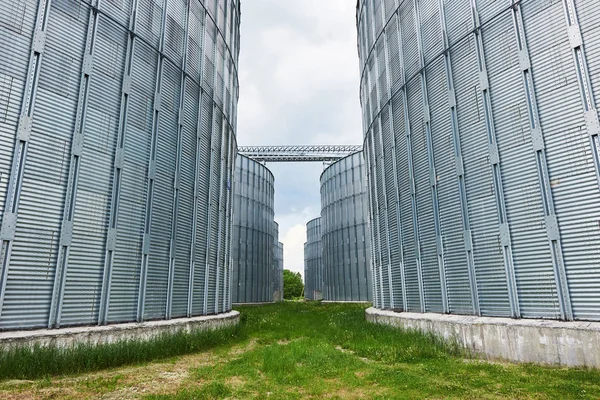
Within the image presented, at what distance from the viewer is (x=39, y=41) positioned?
1060 centimetres

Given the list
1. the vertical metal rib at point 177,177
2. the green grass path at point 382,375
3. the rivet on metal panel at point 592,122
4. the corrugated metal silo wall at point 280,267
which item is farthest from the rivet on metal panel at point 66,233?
the corrugated metal silo wall at point 280,267

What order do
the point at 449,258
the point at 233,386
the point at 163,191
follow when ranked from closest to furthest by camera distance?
1. the point at 233,386
2. the point at 449,258
3. the point at 163,191

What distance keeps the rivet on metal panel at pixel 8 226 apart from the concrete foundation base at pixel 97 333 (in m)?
2.32

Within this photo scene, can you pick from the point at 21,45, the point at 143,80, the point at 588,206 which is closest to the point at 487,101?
the point at 588,206

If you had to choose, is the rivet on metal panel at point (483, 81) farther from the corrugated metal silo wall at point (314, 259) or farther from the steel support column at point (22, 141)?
the corrugated metal silo wall at point (314, 259)

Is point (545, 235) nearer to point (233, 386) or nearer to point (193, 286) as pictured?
point (233, 386)

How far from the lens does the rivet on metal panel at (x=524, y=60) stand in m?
11.0

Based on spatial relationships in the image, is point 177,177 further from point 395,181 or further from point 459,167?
point 459,167

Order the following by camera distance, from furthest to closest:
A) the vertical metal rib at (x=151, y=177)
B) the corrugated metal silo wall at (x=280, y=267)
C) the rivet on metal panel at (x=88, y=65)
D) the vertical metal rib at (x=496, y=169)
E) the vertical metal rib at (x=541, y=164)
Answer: the corrugated metal silo wall at (x=280, y=267), the vertical metal rib at (x=151, y=177), the rivet on metal panel at (x=88, y=65), the vertical metal rib at (x=496, y=169), the vertical metal rib at (x=541, y=164)

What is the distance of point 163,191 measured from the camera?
1403 cm

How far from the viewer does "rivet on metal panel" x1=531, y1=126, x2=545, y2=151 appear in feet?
34.0

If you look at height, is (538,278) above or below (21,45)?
below

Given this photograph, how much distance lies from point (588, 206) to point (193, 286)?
13.6 metres

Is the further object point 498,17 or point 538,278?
point 498,17
